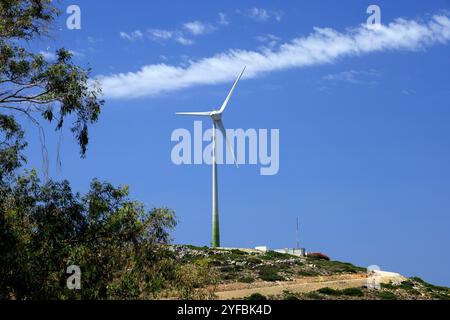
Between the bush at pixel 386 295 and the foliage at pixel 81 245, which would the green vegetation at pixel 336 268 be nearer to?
the bush at pixel 386 295

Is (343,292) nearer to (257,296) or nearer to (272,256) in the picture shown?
(257,296)

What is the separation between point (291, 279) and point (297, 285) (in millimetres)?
4444

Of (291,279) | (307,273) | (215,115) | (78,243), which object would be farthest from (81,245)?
(215,115)

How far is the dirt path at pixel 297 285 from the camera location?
53812 millimetres

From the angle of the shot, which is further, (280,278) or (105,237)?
(280,278)

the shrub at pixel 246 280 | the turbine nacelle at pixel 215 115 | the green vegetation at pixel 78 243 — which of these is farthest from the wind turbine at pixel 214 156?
the green vegetation at pixel 78 243

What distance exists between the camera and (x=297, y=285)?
60.8 m

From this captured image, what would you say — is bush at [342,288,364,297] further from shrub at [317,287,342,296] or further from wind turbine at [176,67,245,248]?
wind turbine at [176,67,245,248]

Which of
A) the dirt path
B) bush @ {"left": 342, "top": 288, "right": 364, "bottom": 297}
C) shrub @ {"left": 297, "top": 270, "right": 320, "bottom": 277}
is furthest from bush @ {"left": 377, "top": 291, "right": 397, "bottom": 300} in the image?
shrub @ {"left": 297, "top": 270, "right": 320, "bottom": 277}

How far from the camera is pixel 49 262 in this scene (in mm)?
29219

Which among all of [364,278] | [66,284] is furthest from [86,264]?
[364,278]
